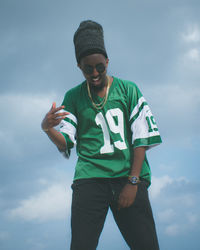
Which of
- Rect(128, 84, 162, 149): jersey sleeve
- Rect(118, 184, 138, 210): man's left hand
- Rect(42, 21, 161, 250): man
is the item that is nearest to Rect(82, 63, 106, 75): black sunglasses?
Rect(42, 21, 161, 250): man

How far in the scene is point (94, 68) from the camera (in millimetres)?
3668

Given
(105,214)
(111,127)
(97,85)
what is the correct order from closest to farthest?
(105,214), (111,127), (97,85)

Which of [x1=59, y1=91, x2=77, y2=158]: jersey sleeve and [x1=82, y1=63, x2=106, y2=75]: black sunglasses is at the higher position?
[x1=82, y1=63, x2=106, y2=75]: black sunglasses

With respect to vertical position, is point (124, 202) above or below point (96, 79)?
below

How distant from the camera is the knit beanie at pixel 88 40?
144 inches

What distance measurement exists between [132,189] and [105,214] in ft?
1.42

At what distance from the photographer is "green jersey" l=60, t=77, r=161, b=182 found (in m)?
3.57

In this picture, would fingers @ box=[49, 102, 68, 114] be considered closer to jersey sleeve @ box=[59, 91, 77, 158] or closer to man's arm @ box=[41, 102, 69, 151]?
man's arm @ box=[41, 102, 69, 151]

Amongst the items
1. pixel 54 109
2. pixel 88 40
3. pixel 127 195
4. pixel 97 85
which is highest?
pixel 88 40

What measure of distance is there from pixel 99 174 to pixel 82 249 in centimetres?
79

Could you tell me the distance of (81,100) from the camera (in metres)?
3.90

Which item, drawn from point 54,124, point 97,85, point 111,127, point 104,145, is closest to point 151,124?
point 111,127

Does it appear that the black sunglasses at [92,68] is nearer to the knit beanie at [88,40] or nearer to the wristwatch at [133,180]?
the knit beanie at [88,40]

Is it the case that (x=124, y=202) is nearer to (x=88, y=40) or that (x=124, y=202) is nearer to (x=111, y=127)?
(x=111, y=127)
